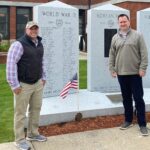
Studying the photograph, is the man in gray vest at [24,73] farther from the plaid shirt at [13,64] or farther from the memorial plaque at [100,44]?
the memorial plaque at [100,44]

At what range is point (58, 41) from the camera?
8.12 meters

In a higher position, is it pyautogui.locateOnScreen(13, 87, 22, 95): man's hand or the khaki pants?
pyautogui.locateOnScreen(13, 87, 22, 95): man's hand

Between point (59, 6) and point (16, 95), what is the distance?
3132 mm

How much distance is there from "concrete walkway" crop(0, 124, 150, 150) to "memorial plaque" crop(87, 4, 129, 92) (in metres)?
2.28

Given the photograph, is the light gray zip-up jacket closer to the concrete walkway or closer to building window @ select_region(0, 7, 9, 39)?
the concrete walkway

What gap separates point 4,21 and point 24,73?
23.3 meters

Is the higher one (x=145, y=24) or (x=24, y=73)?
(x=145, y=24)

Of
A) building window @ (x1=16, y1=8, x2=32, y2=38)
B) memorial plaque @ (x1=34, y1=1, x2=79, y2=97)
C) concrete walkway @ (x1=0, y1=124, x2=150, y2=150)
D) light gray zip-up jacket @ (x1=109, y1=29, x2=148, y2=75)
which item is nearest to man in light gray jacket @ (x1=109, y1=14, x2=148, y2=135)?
light gray zip-up jacket @ (x1=109, y1=29, x2=148, y2=75)

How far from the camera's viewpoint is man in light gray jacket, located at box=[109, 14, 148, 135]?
6.32m

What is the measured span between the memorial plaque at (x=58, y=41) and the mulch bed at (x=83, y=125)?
1.33 meters

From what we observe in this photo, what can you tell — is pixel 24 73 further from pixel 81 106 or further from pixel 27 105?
pixel 81 106

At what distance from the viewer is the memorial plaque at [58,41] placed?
7887 mm

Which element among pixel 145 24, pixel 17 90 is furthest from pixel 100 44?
pixel 17 90

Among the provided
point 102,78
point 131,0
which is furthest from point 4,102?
point 131,0
